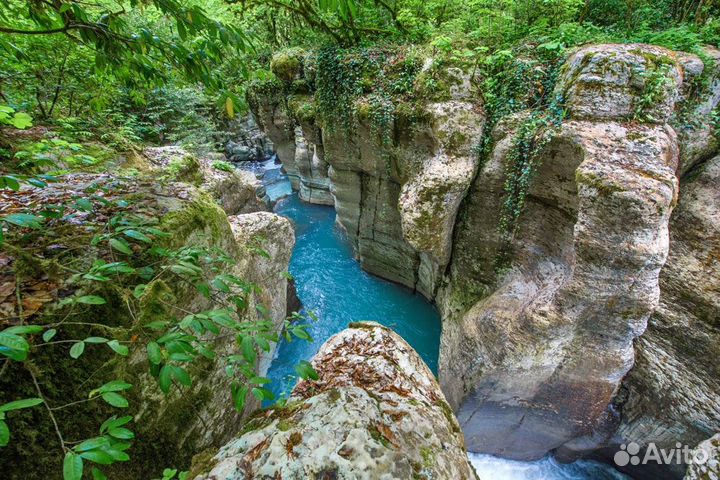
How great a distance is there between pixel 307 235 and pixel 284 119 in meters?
5.72

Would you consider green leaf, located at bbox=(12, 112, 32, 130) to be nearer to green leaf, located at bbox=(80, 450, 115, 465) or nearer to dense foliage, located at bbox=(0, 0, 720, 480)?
Result: dense foliage, located at bbox=(0, 0, 720, 480)

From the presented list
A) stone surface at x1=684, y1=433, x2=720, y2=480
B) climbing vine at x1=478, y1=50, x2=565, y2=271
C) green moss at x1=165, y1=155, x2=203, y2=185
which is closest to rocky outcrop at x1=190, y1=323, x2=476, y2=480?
stone surface at x1=684, y1=433, x2=720, y2=480

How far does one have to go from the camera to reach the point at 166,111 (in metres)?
10.8

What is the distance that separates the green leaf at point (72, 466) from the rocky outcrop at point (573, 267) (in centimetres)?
533

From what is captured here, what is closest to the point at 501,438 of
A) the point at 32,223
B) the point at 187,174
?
the point at 32,223

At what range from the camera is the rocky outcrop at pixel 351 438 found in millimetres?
1695

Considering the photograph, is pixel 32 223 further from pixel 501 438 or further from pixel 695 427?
pixel 695 427

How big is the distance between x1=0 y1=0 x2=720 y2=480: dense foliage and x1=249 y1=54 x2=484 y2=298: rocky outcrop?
0.73ft

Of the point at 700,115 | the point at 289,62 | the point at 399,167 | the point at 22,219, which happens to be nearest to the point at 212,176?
the point at 289,62

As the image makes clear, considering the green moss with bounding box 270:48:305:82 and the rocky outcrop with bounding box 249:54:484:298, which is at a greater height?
the green moss with bounding box 270:48:305:82

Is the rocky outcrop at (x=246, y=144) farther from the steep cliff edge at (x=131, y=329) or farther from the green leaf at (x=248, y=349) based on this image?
the green leaf at (x=248, y=349)

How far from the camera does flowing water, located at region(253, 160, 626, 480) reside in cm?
672

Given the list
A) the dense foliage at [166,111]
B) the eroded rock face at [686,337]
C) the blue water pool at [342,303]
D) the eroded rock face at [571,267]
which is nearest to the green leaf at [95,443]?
the dense foliage at [166,111]

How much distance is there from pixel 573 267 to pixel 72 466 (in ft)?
18.1
